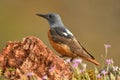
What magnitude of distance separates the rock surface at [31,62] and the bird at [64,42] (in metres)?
1.20

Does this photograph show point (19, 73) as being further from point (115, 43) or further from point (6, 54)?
point (115, 43)

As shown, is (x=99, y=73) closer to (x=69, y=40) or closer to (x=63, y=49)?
(x=63, y=49)

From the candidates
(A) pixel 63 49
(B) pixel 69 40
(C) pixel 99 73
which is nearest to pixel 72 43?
(B) pixel 69 40

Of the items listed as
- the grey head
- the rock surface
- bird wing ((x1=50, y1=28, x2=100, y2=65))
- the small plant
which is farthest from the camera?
the grey head

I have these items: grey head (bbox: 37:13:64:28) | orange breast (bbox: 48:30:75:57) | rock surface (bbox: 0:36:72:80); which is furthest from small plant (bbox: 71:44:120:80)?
grey head (bbox: 37:13:64:28)

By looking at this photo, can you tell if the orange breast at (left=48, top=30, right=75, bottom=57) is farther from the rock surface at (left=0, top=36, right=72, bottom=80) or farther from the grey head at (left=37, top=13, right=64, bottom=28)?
the rock surface at (left=0, top=36, right=72, bottom=80)

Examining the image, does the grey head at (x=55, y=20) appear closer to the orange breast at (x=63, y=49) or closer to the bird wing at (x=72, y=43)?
the bird wing at (x=72, y=43)

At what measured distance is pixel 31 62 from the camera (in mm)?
14242

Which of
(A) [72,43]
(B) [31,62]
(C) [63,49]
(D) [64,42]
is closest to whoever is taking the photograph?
(B) [31,62]

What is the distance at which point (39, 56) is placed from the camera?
1429 centimetres

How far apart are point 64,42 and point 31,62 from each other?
1810 millimetres

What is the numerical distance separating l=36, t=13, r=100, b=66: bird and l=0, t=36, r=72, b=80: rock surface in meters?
1.20

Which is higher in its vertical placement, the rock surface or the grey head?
Answer: the grey head

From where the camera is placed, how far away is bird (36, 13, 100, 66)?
15656 mm
